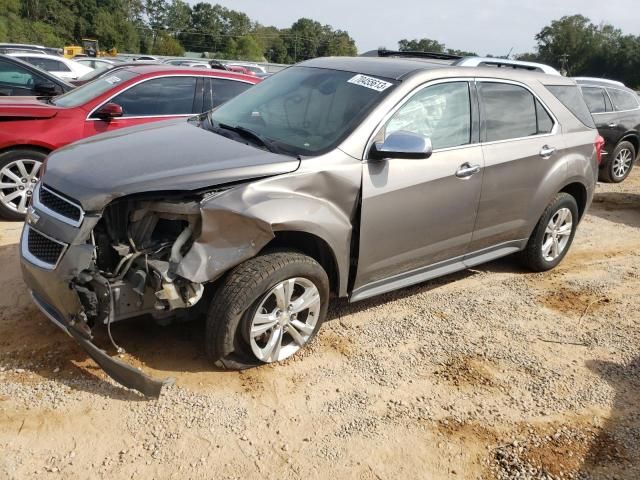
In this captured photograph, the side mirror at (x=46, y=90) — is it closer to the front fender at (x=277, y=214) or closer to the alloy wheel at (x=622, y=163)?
the front fender at (x=277, y=214)

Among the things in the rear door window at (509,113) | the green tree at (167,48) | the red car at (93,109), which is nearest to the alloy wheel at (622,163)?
the rear door window at (509,113)

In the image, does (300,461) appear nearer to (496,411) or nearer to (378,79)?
(496,411)

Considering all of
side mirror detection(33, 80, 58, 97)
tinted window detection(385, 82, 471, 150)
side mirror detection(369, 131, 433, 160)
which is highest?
tinted window detection(385, 82, 471, 150)

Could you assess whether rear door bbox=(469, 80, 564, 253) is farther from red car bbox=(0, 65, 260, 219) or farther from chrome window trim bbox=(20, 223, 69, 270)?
red car bbox=(0, 65, 260, 219)

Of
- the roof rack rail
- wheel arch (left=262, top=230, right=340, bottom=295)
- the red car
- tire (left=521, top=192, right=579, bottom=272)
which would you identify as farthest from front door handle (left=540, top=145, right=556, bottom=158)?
the red car

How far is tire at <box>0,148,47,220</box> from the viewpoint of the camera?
536cm

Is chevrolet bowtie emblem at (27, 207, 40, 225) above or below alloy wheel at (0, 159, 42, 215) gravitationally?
above

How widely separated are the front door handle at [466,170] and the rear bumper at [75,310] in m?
2.42

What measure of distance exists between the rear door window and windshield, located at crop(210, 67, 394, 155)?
3.13 feet

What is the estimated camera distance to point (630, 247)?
629cm

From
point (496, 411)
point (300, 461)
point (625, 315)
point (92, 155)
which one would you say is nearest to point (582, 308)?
point (625, 315)

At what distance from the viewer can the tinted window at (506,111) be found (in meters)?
4.23

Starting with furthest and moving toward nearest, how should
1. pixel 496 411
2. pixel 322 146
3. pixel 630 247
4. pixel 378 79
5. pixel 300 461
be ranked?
pixel 630 247
pixel 378 79
pixel 322 146
pixel 496 411
pixel 300 461

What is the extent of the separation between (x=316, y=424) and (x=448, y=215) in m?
1.82
